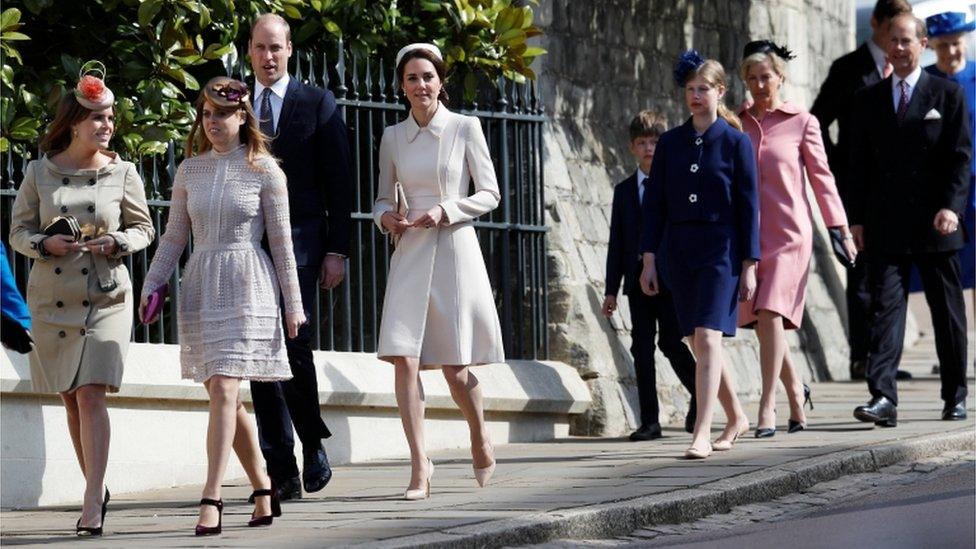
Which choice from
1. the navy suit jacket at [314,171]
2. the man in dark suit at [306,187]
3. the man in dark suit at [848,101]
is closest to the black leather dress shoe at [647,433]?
the man in dark suit at [306,187]

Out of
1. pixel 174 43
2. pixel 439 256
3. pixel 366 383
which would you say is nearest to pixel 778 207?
pixel 366 383

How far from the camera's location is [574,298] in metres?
11.0

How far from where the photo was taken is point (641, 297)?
10305mm

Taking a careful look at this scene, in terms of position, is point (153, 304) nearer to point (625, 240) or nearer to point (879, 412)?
point (625, 240)

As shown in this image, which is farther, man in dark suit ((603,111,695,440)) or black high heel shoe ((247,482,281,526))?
man in dark suit ((603,111,695,440))

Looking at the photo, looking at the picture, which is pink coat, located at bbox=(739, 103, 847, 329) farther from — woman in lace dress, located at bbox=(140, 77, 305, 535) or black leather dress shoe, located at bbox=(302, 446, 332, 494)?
woman in lace dress, located at bbox=(140, 77, 305, 535)

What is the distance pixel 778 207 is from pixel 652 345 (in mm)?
938

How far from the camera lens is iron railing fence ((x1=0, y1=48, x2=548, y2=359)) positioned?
30.6 feet

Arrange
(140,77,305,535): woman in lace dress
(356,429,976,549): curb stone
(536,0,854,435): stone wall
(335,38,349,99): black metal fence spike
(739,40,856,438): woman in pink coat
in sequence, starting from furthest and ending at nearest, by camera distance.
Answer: (536,0,854,435): stone wall
(739,40,856,438): woman in pink coat
(335,38,349,99): black metal fence spike
(140,77,305,535): woman in lace dress
(356,429,976,549): curb stone

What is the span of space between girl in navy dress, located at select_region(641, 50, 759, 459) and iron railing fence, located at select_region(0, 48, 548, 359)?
1.50m

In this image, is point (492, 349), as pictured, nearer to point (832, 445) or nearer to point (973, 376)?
point (832, 445)

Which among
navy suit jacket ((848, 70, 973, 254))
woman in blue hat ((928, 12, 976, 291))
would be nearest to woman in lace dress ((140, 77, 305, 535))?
navy suit jacket ((848, 70, 973, 254))

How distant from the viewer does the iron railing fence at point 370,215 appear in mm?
9328

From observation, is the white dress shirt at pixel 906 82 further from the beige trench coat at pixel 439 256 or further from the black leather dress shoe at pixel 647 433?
the beige trench coat at pixel 439 256
